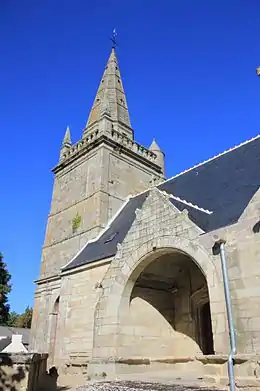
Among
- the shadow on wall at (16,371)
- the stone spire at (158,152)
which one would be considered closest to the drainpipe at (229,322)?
the shadow on wall at (16,371)

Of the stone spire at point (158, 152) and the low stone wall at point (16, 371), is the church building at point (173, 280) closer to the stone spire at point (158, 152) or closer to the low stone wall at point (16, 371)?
the low stone wall at point (16, 371)

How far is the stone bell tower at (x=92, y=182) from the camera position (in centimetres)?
1836

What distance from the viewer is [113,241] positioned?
12.5 meters

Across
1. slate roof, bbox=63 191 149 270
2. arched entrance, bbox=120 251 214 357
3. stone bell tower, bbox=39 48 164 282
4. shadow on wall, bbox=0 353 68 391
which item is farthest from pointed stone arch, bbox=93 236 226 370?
stone bell tower, bbox=39 48 164 282

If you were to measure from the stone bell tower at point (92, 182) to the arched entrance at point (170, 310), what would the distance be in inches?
318

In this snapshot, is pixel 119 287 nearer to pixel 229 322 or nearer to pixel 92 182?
pixel 229 322

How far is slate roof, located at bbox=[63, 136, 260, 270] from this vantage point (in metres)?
7.91

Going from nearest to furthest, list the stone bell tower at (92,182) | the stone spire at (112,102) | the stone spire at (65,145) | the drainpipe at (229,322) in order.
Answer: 1. the drainpipe at (229,322)
2. the stone bell tower at (92,182)
3. the stone spire at (65,145)
4. the stone spire at (112,102)

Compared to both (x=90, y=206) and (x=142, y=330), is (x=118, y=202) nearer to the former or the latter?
(x=90, y=206)

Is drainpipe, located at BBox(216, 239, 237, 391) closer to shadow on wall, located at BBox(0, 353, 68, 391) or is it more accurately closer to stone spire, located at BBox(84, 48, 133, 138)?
shadow on wall, located at BBox(0, 353, 68, 391)

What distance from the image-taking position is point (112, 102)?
24.8 m

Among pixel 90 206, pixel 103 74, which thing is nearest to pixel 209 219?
pixel 90 206

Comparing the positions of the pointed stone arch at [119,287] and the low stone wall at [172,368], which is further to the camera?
the pointed stone arch at [119,287]

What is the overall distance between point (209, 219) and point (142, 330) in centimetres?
350
